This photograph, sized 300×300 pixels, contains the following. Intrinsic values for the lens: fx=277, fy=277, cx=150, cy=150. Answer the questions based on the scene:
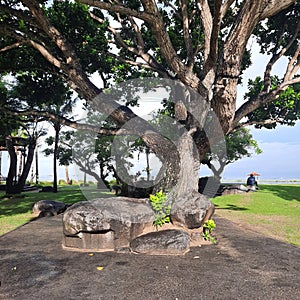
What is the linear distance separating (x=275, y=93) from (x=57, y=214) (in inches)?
443

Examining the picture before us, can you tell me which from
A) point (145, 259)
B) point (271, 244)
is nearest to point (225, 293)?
point (145, 259)

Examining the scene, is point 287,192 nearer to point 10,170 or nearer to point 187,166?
point 187,166

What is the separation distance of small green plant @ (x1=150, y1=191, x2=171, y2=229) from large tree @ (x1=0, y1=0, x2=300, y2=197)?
91 centimetres

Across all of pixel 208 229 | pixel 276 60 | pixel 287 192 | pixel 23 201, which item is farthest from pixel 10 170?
pixel 287 192

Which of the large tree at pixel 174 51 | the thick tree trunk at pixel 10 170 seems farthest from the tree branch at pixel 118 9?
the thick tree trunk at pixel 10 170

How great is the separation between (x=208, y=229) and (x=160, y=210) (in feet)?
4.89

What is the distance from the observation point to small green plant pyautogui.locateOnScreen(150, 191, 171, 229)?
809 cm

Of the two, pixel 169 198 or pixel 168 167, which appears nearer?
pixel 169 198

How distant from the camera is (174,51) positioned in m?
9.30

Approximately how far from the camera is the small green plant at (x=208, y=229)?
7.74m

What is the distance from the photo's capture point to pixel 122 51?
15000 mm

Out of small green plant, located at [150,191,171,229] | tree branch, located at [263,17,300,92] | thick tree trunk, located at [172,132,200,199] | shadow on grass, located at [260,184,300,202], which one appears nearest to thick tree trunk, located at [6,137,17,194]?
thick tree trunk, located at [172,132,200,199]

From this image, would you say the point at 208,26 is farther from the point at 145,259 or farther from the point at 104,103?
the point at 145,259

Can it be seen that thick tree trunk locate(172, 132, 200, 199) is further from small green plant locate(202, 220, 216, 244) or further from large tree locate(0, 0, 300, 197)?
small green plant locate(202, 220, 216, 244)
